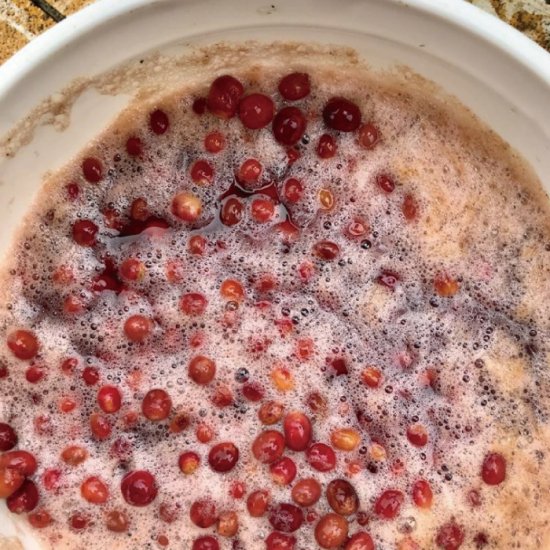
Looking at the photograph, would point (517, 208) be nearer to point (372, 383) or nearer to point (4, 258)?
point (372, 383)

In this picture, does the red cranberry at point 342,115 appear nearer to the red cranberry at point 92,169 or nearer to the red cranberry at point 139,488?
the red cranberry at point 92,169

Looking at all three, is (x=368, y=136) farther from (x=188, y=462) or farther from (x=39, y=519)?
(x=39, y=519)

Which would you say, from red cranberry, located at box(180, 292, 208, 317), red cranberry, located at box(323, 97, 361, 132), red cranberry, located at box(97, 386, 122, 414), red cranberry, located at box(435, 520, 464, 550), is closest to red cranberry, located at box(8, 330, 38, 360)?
red cranberry, located at box(97, 386, 122, 414)

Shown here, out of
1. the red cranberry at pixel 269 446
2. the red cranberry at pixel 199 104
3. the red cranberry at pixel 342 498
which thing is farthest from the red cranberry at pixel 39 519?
the red cranberry at pixel 199 104

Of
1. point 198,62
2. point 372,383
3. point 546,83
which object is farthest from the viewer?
point 372,383

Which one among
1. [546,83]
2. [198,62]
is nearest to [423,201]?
[546,83]

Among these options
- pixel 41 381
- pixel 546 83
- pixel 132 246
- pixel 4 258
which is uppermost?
pixel 546 83

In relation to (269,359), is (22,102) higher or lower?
higher
